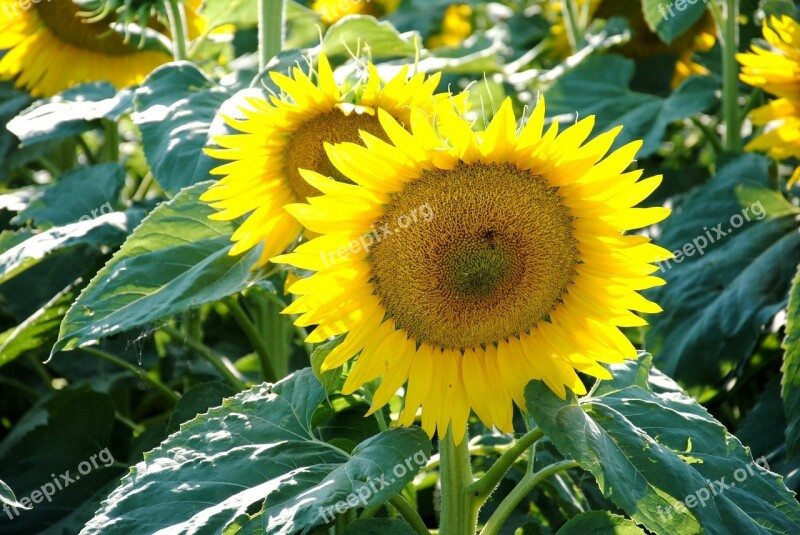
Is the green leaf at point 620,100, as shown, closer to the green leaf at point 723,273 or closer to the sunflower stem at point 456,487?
the green leaf at point 723,273

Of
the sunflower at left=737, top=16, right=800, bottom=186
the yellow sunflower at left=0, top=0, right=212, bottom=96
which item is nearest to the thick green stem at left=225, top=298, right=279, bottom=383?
the yellow sunflower at left=0, top=0, right=212, bottom=96

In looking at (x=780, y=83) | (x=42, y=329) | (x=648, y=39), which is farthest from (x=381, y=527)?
(x=648, y=39)

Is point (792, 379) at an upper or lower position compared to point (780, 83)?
lower

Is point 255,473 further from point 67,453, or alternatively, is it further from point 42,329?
point 67,453

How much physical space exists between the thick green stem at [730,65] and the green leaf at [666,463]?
1.27 metres

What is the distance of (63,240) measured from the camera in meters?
1.79

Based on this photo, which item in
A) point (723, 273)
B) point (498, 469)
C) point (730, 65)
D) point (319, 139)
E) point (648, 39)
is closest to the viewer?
point (498, 469)

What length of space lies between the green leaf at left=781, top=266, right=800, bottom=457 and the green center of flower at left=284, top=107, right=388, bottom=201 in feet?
2.53

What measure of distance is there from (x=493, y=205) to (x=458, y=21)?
3.34m

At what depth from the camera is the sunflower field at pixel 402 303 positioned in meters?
1.34

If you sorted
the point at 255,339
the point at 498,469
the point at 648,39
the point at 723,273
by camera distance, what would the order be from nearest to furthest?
the point at 498,469 < the point at 255,339 < the point at 723,273 < the point at 648,39

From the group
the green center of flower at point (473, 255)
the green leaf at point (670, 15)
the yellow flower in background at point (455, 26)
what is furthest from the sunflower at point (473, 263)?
the yellow flower in background at point (455, 26)

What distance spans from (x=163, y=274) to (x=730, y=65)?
1569mm

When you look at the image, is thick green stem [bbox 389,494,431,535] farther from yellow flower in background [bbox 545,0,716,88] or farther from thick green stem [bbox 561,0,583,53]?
yellow flower in background [bbox 545,0,716,88]
